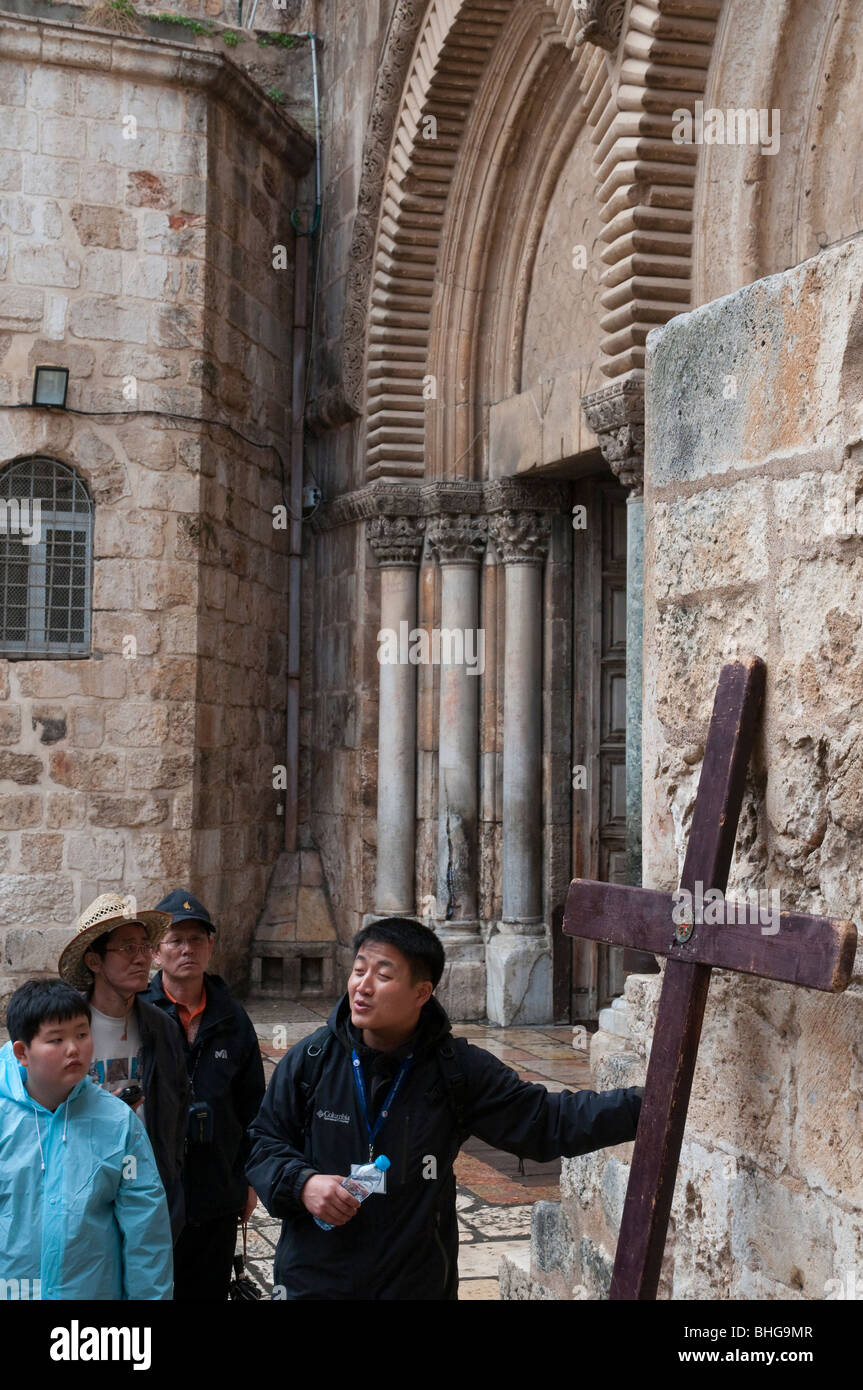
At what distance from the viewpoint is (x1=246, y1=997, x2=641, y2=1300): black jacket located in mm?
2424

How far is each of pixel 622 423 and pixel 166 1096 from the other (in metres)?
4.12

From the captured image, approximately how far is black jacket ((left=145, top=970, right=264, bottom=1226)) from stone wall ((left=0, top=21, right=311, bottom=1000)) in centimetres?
492

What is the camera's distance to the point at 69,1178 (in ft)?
8.31

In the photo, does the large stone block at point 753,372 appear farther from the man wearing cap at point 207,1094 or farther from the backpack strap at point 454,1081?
the man wearing cap at point 207,1094

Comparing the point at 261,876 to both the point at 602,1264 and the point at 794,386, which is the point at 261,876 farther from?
the point at 794,386

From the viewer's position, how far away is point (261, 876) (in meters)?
9.69

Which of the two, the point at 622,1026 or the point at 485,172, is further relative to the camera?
the point at 485,172

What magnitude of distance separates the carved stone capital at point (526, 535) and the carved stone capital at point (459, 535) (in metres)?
0.26

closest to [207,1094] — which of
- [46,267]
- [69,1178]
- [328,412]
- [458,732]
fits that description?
[69,1178]

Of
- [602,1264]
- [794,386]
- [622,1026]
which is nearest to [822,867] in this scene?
[794,386]

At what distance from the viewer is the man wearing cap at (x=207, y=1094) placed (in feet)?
11.2

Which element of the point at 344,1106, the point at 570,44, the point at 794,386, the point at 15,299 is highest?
the point at 570,44

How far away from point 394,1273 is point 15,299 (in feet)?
23.9

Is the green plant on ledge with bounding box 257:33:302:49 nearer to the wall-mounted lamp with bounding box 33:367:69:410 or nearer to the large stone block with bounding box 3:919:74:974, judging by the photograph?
the wall-mounted lamp with bounding box 33:367:69:410
